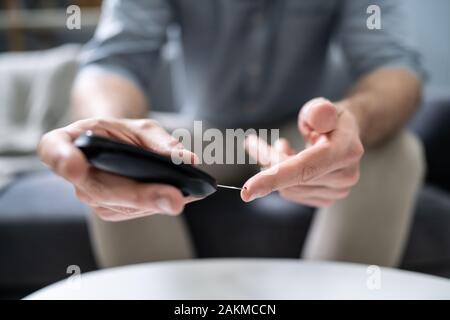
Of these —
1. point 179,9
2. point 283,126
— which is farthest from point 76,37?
point 283,126

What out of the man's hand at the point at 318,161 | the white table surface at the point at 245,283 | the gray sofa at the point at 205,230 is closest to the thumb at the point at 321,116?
the man's hand at the point at 318,161

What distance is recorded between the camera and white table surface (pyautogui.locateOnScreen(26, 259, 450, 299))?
0.30 meters

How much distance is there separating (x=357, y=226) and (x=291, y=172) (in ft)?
0.74

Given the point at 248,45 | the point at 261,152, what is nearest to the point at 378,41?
the point at 248,45

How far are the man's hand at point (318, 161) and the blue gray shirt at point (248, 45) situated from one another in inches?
9.4

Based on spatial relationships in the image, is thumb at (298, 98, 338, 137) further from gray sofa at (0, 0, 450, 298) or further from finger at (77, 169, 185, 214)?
gray sofa at (0, 0, 450, 298)

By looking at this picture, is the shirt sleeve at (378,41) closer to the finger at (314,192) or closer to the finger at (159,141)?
the finger at (314,192)

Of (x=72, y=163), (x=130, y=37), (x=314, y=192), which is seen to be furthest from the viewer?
(x=130, y=37)

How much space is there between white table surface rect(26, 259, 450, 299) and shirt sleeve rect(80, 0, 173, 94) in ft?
0.81

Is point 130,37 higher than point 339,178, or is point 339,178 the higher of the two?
point 130,37

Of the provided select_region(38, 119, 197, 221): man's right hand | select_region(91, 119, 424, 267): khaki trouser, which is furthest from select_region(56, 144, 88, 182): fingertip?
select_region(91, 119, 424, 267): khaki trouser

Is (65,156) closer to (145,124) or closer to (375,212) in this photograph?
(145,124)

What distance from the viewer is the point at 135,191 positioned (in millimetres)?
220

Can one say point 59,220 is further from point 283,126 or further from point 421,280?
point 421,280
